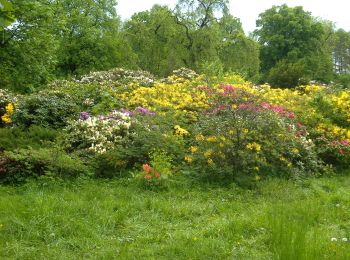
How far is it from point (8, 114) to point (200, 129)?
496 cm

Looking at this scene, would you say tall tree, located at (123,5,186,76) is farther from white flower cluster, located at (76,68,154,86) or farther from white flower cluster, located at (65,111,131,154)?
white flower cluster, located at (65,111,131,154)

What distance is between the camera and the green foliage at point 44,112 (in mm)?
9625

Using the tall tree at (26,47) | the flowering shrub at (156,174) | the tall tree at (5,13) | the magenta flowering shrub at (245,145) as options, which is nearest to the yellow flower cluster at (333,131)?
the magenta flowering shrub at (245,145)

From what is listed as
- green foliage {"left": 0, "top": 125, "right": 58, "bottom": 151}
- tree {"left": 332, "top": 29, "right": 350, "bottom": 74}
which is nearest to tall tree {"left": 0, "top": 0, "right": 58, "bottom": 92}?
green foliage {"left": 0, "top": 125, "right": 58, "bottom": 151}

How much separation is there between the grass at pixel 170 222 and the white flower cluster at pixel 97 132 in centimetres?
139

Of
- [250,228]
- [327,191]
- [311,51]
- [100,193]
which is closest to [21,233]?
[100,193]

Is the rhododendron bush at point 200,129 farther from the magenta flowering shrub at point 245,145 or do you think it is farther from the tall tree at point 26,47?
the tall tree at point 26,47

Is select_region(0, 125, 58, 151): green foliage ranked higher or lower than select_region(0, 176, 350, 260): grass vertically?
higher

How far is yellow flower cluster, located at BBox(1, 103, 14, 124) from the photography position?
9863 mm

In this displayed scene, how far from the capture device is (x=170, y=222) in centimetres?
556

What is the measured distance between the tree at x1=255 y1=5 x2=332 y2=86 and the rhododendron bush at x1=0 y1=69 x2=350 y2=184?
26.9 meters

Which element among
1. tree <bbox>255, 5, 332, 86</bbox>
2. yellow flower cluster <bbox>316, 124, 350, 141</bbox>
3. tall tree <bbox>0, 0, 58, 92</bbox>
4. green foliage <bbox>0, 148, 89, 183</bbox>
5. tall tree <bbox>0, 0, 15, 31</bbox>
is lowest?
green foliage <bbox>0, 148, 89, 183</bbox>

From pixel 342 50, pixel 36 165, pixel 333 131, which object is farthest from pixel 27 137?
pixel 342 50

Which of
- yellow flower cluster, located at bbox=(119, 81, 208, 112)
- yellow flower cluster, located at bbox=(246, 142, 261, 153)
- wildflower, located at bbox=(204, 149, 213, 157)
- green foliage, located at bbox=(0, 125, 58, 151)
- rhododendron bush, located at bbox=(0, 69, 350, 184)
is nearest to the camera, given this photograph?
yellow flower cluster, located at bbox=(246, 142, 261, 153)
